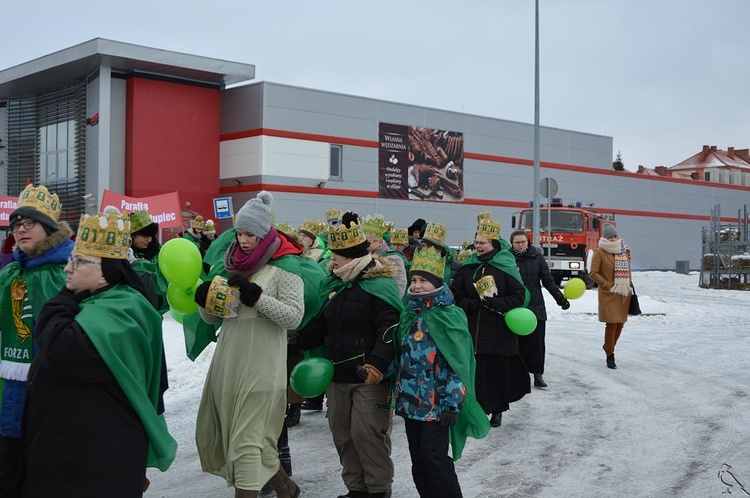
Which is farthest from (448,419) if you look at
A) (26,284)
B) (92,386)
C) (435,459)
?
(26,284)

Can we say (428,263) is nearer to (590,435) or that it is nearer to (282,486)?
(282,486)

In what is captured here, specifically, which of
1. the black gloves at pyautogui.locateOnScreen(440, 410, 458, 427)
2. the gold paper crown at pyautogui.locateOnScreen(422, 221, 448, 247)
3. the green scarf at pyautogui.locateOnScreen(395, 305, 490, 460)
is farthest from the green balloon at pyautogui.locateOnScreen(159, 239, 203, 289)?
the gold paper crown at pyautogui.locateOnScreen(422, 221, 448, 247)

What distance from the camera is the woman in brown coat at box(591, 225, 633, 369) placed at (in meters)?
11.4

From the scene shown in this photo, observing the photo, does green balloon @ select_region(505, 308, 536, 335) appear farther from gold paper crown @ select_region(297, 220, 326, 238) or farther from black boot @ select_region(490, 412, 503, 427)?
gold paper crown @ select_region(297, 220, 326, 238)

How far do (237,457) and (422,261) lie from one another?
172cm

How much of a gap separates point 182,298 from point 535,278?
5.17m

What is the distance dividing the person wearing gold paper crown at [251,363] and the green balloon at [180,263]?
0.24 m

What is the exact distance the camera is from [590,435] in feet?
24.3

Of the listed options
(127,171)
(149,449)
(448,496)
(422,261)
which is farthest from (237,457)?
(127,171)

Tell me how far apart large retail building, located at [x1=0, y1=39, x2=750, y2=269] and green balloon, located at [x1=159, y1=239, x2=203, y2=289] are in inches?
807

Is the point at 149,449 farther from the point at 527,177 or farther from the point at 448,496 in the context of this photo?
the point at 527,177

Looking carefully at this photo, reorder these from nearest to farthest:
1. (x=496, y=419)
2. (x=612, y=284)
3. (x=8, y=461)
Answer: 1. (x=8, y=461)
2. (x=496, y=419)
3. (x=612, y=284)

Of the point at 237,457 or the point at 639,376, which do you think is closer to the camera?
the point at 237,457

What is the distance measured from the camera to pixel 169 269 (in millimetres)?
5184
